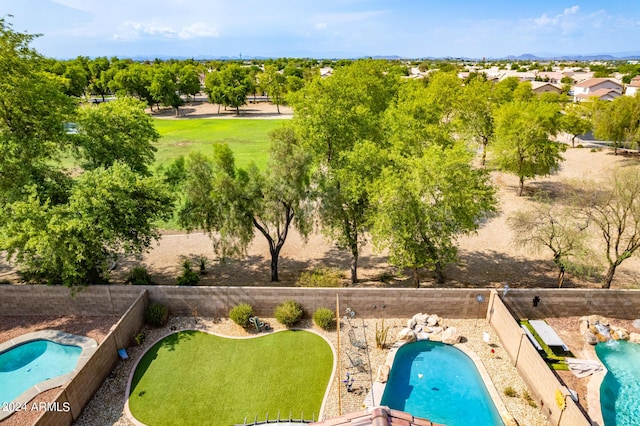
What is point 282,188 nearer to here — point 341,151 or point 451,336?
point 341,151

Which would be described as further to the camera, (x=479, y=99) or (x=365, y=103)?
(x=479, y=99)

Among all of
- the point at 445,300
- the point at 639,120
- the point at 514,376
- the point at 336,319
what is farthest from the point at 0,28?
the point at 639,120

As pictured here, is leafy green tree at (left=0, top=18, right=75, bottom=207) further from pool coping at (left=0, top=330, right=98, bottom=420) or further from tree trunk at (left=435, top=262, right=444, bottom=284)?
tree trunk at (left=435, top=262, right=444, bottom=284)

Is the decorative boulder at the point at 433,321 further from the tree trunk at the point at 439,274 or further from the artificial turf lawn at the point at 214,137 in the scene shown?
the artificial turf lawn at the point at 214,137

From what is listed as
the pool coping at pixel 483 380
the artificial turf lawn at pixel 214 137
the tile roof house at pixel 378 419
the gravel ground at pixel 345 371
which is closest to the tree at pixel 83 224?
the gravel ground at pixel 345 371

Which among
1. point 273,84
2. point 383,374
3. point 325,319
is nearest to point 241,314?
point 325,319

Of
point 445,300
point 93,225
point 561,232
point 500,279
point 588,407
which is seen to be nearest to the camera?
point 588,407

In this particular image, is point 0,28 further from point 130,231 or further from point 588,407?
point 588,407
